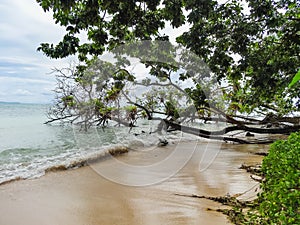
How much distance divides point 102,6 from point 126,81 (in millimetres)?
4657

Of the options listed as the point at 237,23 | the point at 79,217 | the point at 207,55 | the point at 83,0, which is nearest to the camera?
the point at 79,217

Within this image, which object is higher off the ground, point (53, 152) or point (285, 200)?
point (285, 200)

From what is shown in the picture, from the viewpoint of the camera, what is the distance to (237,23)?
5133 mm

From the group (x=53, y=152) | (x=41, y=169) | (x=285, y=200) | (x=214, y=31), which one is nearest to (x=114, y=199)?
(x=285, y=200)

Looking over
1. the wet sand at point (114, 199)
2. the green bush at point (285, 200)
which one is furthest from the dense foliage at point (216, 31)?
the green bush at point (285, 200)

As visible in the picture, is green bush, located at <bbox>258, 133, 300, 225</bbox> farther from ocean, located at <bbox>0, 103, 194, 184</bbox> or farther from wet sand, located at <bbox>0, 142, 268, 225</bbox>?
ocean, located at <bbox>0, 103, 194, 184</bbox>

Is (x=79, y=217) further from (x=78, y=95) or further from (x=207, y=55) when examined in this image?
(x=78, y=95)

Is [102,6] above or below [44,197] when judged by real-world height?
above

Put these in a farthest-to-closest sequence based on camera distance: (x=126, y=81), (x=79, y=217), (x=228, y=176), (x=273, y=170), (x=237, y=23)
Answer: (x=126, y=81) → (x=237, y=23) → (x=228, y=176) → (x=79, y=217) → (x=273, y=170)

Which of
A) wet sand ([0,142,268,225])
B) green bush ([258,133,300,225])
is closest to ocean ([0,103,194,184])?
wet sand ([0,142,268,225])

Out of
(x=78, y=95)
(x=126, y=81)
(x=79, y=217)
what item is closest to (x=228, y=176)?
(x=79, y=217)

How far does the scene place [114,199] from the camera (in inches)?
136

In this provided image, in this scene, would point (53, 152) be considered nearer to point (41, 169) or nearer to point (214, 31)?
point (41, 169)

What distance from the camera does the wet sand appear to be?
2.77m
